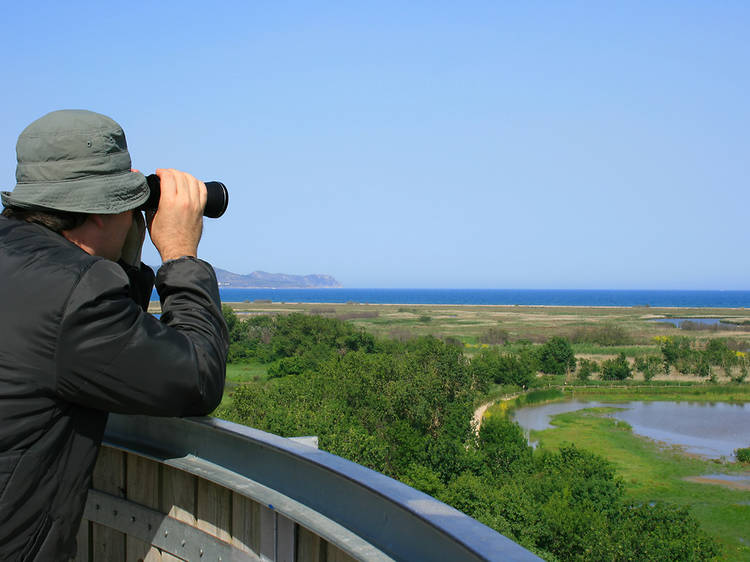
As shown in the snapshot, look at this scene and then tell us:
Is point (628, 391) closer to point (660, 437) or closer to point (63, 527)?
point (660, 437)

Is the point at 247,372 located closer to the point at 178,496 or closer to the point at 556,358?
the point at 556,358

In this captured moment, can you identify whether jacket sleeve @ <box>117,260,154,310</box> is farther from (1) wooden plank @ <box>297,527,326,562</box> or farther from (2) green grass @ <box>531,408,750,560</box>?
(2) green grass @ <box>531,408,750,560</box>

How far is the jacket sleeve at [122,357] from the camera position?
3.59 ft

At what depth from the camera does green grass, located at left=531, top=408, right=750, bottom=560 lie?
22820 mm

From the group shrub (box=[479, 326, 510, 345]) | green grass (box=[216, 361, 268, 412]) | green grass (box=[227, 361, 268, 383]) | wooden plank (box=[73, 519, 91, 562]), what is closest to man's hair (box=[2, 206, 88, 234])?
wooden plank (box=[73, 519, 91, 562])

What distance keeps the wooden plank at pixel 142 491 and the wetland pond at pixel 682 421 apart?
33833 mm

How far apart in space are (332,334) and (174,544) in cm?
5174

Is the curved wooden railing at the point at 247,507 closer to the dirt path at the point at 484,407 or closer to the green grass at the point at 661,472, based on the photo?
the green grass at the point at 661,472

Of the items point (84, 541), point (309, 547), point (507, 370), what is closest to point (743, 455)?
point (507, 370)

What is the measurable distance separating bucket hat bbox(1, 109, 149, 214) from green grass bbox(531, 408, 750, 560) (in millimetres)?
22855

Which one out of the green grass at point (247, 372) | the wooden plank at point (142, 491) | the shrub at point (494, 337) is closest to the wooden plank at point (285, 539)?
the wooden plank at point (142, 491)

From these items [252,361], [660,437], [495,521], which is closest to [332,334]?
[252,361]

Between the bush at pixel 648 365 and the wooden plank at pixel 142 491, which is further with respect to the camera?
the bush at pixel 648 365

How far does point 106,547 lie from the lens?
2.13m
